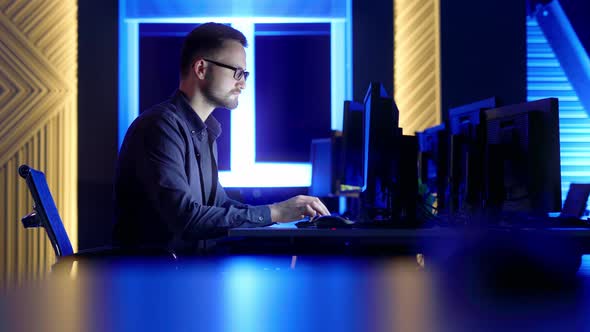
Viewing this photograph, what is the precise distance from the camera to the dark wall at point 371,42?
4.80 metres

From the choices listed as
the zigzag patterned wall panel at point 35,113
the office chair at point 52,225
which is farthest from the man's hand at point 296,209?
the zigzag patterned wall panel at point 35,113

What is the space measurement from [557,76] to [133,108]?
3752mm

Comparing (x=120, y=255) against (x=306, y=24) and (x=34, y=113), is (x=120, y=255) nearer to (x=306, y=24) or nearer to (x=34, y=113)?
(x=34, y=113)

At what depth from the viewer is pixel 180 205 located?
1.98m

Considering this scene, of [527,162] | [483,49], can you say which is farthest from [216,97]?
[483,49]

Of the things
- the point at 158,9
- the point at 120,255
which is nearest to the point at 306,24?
the point at 158,9

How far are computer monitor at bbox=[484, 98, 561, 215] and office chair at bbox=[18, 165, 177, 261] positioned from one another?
1.17 meters

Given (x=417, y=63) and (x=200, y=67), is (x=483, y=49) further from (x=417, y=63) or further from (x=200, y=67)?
(x=200, y=67)

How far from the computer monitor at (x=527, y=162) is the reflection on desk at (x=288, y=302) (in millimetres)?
1548

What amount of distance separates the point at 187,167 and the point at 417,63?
302 cm

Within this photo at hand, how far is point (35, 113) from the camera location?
15.1 ft

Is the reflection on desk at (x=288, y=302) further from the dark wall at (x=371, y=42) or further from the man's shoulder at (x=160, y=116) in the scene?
the dark wall at (x=371, y=42)

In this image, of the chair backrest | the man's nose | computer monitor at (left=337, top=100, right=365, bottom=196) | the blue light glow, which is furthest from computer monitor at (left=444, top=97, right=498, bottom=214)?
the blue light glow

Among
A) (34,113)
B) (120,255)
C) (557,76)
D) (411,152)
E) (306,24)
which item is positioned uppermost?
(306,24)
